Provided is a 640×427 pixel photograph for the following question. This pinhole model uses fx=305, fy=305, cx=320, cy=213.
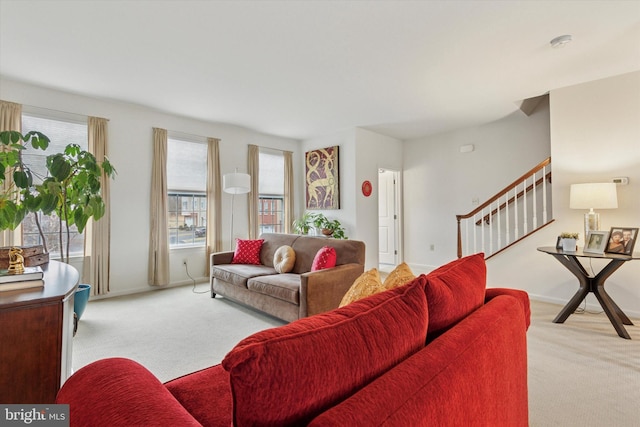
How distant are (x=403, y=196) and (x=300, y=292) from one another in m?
4.14

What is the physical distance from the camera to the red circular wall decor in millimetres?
5426

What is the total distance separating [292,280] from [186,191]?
2.72 m

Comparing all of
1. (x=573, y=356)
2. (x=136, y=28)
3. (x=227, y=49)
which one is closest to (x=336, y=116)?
(x=227, y=49)

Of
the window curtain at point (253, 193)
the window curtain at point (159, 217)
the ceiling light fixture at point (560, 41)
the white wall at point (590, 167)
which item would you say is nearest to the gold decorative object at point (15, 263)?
the window curtain at point (159, 217)

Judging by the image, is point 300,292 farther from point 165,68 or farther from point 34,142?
point 165,68

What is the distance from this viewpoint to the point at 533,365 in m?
2.28

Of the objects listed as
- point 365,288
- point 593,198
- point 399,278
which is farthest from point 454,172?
point 365,288

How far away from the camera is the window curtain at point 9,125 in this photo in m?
3.33

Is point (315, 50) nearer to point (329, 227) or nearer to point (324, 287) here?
point (324, 287)

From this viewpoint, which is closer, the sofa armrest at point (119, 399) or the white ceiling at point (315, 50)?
the sofa armrest at point (119, 399)

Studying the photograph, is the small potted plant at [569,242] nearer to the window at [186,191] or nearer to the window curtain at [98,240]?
the window at [186,191]

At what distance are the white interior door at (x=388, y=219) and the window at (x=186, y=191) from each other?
11.6 ft

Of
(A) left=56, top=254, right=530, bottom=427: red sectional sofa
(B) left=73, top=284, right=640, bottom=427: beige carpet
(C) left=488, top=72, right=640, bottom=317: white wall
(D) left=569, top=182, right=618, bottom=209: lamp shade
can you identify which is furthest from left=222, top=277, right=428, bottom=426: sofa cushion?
(C) left=488, top=72, right=640, bottom=317: white wall

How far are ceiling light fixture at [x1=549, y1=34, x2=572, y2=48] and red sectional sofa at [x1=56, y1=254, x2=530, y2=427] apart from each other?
2676 millimetres
